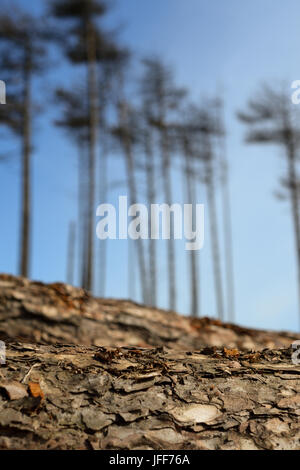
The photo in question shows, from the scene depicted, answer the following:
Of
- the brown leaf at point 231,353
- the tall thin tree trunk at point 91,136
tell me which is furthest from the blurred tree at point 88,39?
the brown leaf at point 231,353

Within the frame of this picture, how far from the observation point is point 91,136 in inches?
478

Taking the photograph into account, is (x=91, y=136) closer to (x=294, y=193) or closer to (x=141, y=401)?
(x=294, y=193)

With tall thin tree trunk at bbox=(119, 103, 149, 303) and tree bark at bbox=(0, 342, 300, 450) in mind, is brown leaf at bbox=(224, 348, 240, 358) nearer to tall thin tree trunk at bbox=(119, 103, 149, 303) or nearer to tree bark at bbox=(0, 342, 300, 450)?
tree bark at bbox=(0, 342, 300, 450)

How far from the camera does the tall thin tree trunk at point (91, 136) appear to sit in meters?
10.9

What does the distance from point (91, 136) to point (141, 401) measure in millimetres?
10855

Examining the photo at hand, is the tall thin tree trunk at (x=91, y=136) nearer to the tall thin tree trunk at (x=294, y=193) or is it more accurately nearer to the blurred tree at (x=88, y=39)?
the blurred tree at (x=88, y=39)

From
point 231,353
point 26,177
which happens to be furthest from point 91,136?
point 231,353

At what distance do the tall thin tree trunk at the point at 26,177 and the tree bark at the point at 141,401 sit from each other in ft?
27.9

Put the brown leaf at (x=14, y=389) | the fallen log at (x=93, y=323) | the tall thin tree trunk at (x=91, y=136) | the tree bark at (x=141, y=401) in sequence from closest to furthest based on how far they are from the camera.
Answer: the tree bark at (x=141, y=401) → the brown leaf at (x=14, y=389) → the fallen log at (x=93, y=323) → the tall thin tree trunk at (x=91, y=136)

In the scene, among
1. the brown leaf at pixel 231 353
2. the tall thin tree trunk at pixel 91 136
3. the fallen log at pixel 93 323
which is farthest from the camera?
the tall thin tree trunk at pixel 91 136

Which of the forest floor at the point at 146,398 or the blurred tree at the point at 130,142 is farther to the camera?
the blurred tree at the point at 130,142

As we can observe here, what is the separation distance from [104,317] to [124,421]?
134 inches

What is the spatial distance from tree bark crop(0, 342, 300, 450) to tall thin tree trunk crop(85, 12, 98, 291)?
8.39m
